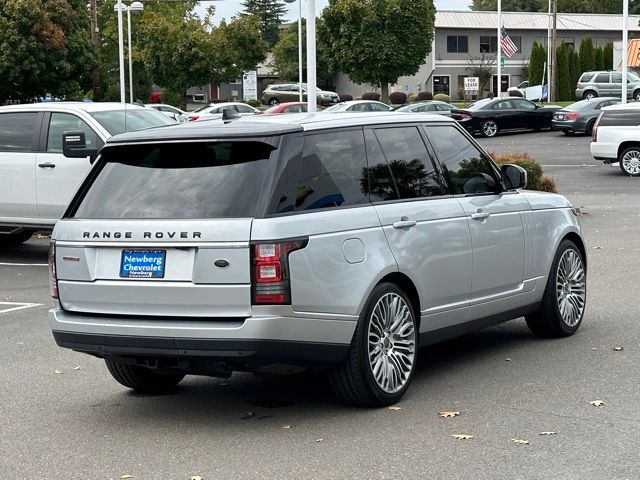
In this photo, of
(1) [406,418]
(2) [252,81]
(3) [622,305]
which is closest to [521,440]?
(1) [406,418]

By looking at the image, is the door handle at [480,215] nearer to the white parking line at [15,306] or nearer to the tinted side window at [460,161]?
the tinted side window at [460,161]

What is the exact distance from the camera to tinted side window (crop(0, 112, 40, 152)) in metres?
15.5

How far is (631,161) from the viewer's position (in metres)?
28.4

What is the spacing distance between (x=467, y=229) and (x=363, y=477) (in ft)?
8.85

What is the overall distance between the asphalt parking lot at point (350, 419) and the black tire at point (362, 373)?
9 centimetres

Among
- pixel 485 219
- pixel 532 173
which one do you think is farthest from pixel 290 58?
pixel 485 219

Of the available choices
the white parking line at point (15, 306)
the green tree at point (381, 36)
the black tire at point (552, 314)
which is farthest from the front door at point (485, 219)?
the green tree at point (381, 36)

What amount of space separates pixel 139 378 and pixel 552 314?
11.0 feet

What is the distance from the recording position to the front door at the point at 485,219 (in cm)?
834

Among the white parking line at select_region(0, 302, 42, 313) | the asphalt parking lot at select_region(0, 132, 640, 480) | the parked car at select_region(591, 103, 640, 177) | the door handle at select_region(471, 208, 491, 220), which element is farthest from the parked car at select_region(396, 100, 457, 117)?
the door handle at select_region(471, 208, 491, 220)

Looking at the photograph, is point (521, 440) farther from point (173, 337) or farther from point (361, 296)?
point (173, 337)

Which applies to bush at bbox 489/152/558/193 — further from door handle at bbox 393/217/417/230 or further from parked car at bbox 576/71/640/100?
parked car at bbox 576/71/640/100

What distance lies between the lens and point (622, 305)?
36.5ft

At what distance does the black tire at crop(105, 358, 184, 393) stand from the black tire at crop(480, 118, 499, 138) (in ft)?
128
